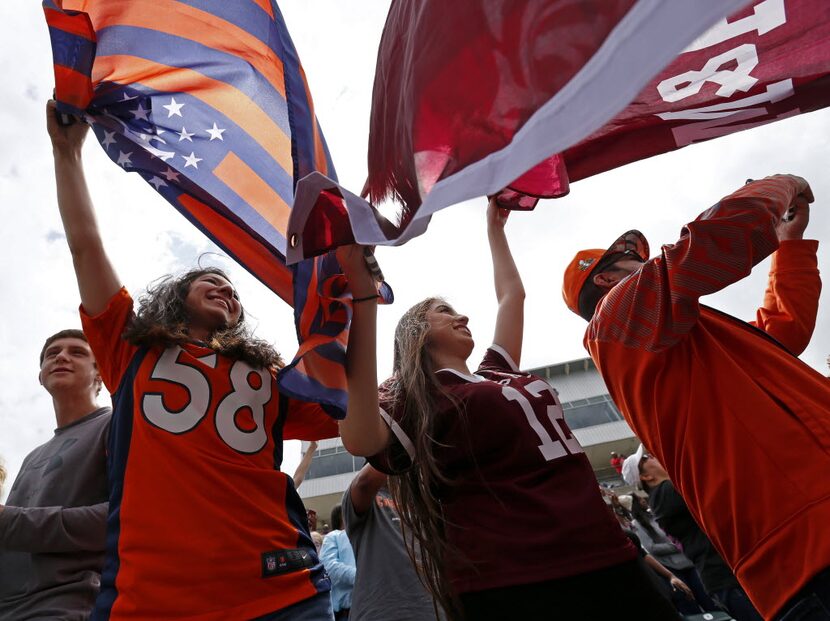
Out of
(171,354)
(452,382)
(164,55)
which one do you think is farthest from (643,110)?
(164,55)

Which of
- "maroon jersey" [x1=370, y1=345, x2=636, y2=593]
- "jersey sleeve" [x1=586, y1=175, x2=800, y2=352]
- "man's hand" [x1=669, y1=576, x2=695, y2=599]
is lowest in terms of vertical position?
"man's hand" [x1=669, y1=576, x2=695, y2=599]

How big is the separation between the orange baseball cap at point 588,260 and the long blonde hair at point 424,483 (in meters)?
0.63

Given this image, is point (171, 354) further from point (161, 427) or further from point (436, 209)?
point (436, 209)

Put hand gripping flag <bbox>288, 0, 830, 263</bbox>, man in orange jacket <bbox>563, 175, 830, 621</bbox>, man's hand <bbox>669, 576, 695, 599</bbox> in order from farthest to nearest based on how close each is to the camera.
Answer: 1. man's hand <bbox>669, 576, 695, 599</bbox>
2. man in orange jacket <bbox>563, 175, 830, 621</bbox>
3. hand gripping flag <bbox>288, 0, 830, 263</bbox>

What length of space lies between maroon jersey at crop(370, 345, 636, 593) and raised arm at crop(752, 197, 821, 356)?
0.83m

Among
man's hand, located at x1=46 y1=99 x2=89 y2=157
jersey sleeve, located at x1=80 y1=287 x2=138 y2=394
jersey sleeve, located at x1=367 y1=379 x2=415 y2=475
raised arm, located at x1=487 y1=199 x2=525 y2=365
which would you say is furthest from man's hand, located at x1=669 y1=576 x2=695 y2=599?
man's hand, located at x1=46 y1=99 x2=89 y2=157

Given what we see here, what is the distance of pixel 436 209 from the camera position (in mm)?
944

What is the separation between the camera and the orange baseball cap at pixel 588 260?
→ 2121mm

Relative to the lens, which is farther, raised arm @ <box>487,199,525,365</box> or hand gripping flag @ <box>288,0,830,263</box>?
raised arm @ <box>487,199,525,365</box>

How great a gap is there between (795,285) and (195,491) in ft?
6.73

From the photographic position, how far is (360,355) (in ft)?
4.67

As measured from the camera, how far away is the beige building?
24.8 m

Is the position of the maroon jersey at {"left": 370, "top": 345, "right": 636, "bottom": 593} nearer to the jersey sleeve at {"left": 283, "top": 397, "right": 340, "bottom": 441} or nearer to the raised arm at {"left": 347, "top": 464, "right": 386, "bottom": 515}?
the jersey sleeve at {"left": 283, "top": 397, "right": 340, "bottom": 441}

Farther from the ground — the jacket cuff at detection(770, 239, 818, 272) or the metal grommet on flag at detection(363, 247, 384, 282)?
the metal grommet on flag at detection(363, 247, 384, 282)
